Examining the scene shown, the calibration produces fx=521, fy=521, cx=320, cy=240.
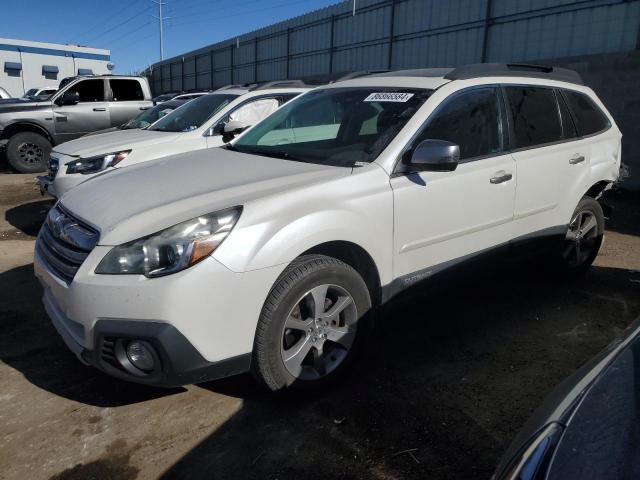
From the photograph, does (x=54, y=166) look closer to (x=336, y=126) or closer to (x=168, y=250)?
(x=336, y=126)

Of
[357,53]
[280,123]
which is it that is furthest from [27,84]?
[280,123]

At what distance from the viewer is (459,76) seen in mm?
3436

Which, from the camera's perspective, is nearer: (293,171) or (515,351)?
(293,171)

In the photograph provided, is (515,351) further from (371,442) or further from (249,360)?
(249,360)

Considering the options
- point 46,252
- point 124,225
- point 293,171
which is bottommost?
point 46,252

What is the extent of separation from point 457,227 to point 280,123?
157 centimetres

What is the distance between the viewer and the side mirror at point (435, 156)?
2.85 metres

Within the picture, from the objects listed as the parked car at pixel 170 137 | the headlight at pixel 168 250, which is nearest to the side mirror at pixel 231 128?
the parked car at pixel 170 137

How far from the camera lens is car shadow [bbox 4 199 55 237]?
21.7ft

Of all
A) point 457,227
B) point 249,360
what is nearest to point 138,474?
point 249,360

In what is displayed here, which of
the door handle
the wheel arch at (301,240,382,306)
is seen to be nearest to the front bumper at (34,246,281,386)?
the wheel arch at (301,240,382,306)

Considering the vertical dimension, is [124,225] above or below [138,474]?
above

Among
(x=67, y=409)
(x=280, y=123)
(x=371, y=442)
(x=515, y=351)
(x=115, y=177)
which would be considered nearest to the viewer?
(x=371, y=442)

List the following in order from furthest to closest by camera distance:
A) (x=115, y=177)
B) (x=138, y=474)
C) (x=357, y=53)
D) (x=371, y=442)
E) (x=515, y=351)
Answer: (x=357, y=53), (x=515, y=351), (x=115, y=177), (x=371, y=442), (x=138, y=474)
